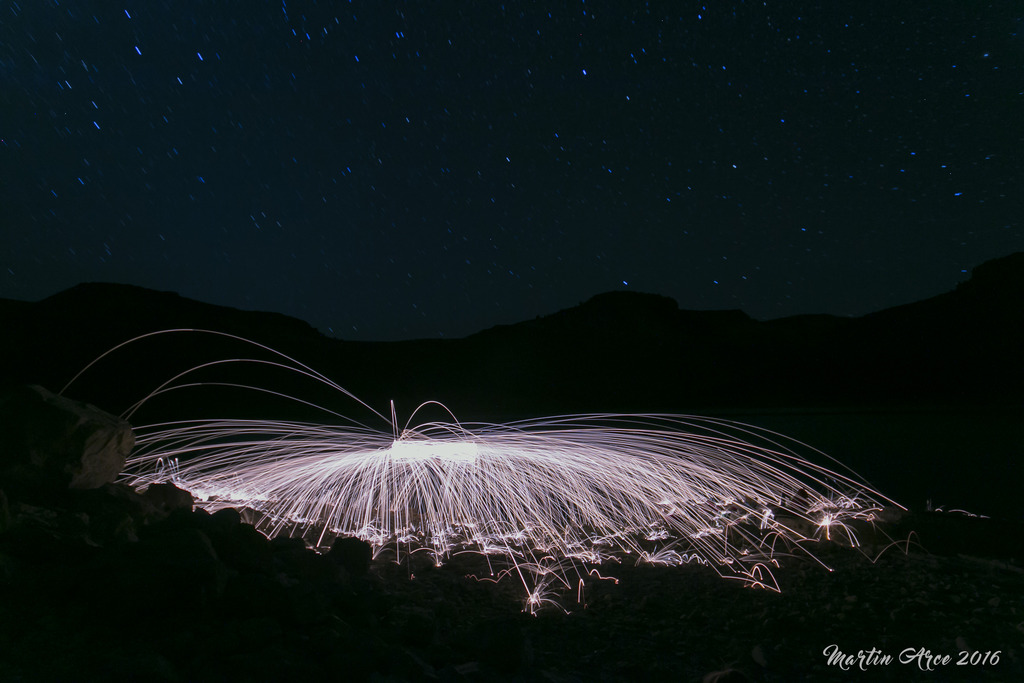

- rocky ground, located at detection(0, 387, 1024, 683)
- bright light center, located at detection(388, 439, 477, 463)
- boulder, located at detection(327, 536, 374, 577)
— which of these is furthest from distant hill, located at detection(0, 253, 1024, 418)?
boulder, located at detection(327, 536, 374, 577)

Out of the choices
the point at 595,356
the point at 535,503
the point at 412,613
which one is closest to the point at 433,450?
the point at 535,503

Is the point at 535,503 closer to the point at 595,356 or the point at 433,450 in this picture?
the point at 433,450

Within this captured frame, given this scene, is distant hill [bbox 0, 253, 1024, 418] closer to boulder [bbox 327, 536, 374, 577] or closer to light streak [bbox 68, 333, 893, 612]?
light streak [bbox 68, 333, 893, 612]

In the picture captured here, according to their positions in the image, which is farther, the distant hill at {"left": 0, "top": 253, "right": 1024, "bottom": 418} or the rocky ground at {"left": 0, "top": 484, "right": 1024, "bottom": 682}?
the distant hill at {"left": 0, "top": 253, "right": 1024, "bottom": 418}

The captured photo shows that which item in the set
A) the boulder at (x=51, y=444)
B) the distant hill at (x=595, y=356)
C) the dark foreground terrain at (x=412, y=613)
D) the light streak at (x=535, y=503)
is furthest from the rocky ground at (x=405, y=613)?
the distant hill at (x=595, y=356)

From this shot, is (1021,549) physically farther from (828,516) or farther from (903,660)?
(903,660)

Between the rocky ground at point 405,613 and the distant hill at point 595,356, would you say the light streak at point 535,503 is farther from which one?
the distant hill at point 595,356
